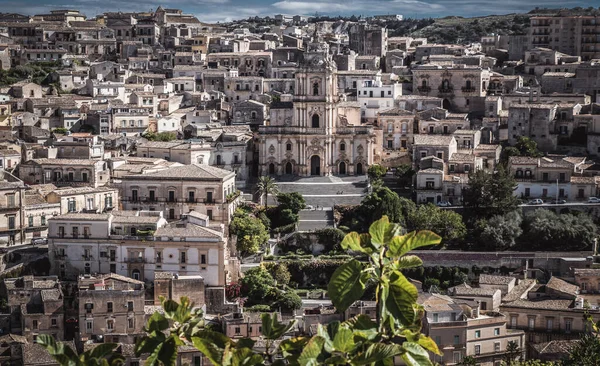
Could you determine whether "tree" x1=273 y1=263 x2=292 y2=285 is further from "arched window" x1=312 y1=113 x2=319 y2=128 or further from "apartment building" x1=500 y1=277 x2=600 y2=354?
"arched window" x1=312 y1=113 x2=319 y2=128

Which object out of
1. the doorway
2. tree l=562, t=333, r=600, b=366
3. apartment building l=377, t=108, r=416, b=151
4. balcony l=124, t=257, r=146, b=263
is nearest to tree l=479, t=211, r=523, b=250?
the doorway

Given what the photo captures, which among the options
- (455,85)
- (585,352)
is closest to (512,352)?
(585,352)

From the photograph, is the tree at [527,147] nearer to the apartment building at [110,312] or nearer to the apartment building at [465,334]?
the apartment building at [465,334]

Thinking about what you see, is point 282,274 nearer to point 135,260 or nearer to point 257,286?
point 257,286

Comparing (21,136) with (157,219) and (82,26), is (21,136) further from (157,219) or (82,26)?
(82,26)

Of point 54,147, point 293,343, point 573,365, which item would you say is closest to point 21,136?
point 54,147

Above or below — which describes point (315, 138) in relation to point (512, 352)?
above
